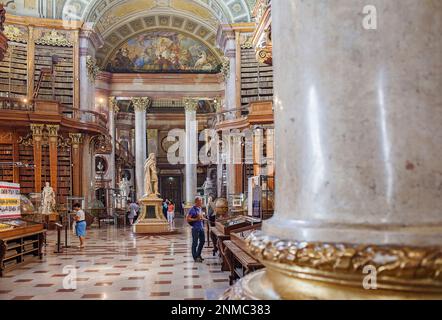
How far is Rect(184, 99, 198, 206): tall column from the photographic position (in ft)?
89.8

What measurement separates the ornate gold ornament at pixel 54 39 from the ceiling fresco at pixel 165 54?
7712mm

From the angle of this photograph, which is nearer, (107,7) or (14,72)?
(14,72)

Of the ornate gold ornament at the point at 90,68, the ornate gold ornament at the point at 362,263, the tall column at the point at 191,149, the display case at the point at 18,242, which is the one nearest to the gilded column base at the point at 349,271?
the ornate gold ornament at the point at 362,263

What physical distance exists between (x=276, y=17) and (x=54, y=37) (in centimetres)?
1993

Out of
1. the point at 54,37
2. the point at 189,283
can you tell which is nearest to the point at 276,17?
the point at 189,283

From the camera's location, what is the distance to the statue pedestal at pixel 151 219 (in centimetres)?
1509

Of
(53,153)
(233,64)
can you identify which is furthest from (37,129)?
(233,64)

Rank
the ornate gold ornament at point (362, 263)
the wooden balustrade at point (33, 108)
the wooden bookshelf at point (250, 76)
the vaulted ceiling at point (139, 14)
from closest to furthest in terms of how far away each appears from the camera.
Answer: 1. the ornate gold ornament at point (362, 263)
2. the wooden balustrade at point (33, 108)
3. the vaulted ceiling at point (139, 14)
4. the wooden bookshelf at point (250, 76)

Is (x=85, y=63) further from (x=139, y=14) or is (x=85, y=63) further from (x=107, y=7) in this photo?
(x=139, y=14)

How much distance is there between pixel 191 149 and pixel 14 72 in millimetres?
11802

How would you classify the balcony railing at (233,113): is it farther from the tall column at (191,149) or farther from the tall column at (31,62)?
the tall column at (31,62)

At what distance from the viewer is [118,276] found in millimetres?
7148

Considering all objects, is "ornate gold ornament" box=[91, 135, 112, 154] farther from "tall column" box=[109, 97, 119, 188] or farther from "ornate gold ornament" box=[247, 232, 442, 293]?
"ornate gold ornament" box=[247, 232, 442, 293]
